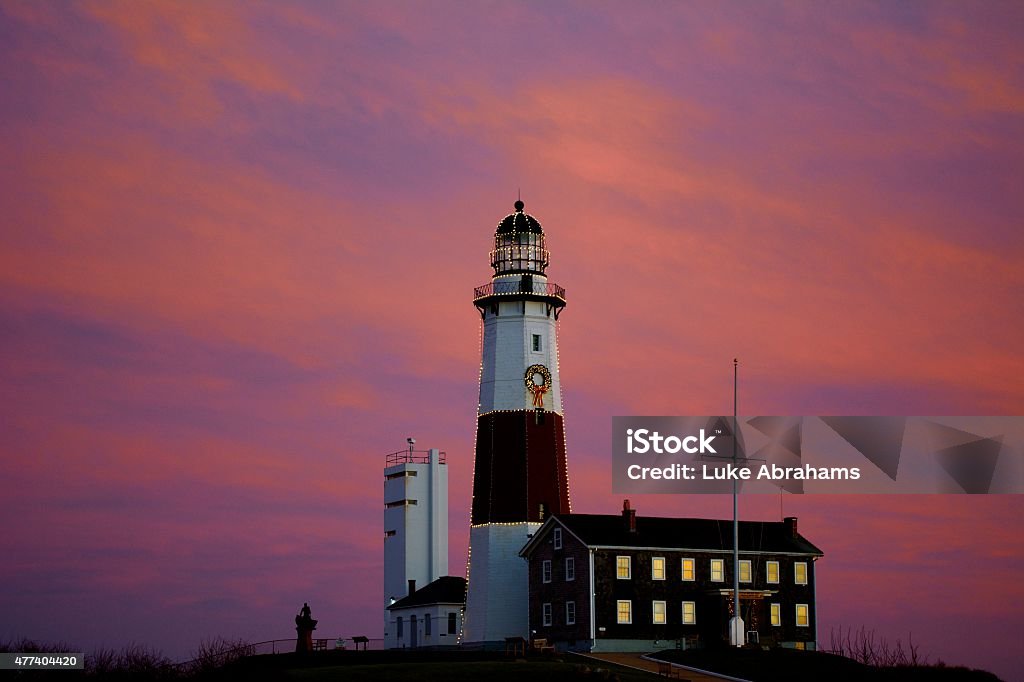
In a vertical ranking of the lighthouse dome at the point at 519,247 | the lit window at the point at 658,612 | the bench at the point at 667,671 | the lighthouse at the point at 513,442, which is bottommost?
the bench at the point at 667,671

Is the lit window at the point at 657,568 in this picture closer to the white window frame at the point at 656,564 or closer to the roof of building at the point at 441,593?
the white window frame at the point at 656,564

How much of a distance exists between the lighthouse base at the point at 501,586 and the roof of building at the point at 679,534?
174 centimetres

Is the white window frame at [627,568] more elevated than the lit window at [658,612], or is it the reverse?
the white window frame at [627,568]

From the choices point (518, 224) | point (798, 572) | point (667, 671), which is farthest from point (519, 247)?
point (667, 671)

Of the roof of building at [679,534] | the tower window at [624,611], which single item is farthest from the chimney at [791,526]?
the tower window at [624,611]

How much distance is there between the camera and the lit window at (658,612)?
7794 cm

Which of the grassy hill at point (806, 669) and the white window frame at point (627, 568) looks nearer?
the grassy hill at point (806, 669)

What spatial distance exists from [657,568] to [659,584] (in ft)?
2.67

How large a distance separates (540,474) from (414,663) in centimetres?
2255

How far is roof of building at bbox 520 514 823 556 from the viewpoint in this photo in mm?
79000

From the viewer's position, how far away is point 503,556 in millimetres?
84000

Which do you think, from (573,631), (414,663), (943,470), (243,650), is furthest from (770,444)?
(243,650)

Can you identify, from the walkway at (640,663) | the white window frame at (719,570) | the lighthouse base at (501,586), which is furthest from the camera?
the lighthouse base at (501,586)

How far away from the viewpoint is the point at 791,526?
8500 cm
